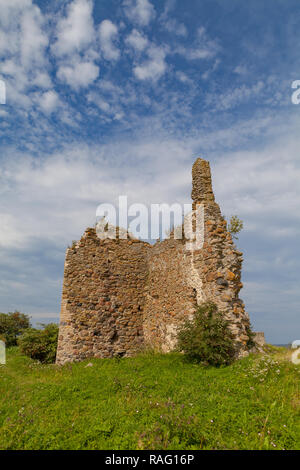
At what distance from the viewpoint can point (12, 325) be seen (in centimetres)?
2297

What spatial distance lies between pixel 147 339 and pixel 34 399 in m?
6.41

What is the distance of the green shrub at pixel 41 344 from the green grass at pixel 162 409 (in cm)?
531

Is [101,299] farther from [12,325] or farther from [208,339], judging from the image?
[12,325]

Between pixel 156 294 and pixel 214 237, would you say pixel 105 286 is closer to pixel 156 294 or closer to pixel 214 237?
pixel 156 294

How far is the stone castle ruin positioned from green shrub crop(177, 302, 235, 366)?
0.40 metres

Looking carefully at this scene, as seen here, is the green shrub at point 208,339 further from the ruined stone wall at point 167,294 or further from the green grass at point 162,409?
the ruined stone wall at point 167,294

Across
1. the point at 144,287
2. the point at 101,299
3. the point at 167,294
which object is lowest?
the point at 101,299

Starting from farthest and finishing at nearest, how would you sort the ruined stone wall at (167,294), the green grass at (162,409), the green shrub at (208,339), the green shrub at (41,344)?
the green shrub at (41,344), the ruined stone wall at (167,294), the green shrub at (208,339), the green grass at (162,409)

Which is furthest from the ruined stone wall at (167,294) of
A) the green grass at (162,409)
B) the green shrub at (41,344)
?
the green shrub at (41,344)

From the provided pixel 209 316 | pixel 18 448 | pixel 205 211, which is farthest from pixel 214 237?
pixel 18 448

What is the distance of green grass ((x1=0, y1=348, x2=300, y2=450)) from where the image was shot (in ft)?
14.2

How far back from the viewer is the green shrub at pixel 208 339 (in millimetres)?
7801

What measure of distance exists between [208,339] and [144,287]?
6.00 metres

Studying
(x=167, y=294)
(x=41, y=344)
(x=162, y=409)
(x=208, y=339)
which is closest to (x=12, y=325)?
(x=41, y=344)
